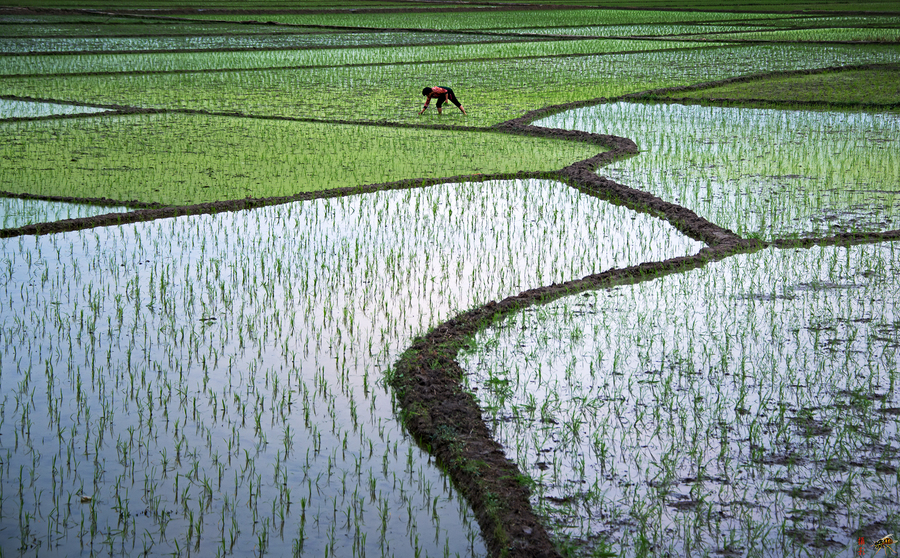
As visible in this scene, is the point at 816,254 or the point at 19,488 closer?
the point at 19,488

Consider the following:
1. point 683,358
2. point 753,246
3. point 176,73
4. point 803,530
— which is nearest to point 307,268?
point 683,358

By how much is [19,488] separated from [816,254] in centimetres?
486

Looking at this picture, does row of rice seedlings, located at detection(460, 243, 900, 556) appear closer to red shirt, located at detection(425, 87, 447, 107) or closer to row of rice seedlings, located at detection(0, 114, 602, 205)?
row of rice seedlings, located at detection(0, 114, 602, 205)

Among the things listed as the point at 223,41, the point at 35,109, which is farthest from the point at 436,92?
the point at 223,41

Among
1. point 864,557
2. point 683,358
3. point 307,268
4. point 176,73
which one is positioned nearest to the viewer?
point 864,557

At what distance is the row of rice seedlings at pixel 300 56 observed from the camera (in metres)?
17.0

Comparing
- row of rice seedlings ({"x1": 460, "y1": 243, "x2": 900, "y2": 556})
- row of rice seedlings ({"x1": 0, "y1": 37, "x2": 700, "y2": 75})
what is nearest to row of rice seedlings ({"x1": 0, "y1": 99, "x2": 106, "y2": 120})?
row of rice seedlings ({"x1": 0, "y1": 37, "x2": 700, "y2": 75})

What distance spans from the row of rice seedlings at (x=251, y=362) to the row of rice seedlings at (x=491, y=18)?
2176 cm

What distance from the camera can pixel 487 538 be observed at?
2.71 metres

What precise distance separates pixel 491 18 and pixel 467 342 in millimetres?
29158

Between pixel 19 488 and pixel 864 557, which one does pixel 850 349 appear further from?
pixel 19 488

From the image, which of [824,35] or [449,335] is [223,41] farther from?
[449,335]

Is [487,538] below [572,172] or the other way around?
below

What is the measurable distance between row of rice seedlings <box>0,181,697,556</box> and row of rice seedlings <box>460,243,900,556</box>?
49cm
